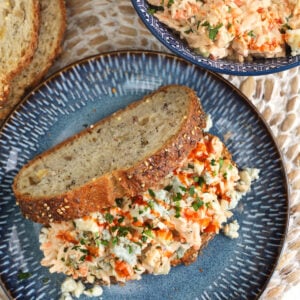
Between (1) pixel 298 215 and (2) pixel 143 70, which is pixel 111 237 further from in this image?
(1) pixel 298 215

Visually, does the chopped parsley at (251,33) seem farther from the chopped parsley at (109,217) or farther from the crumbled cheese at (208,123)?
the chopped parsley at (109,217)

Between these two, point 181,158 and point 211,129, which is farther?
point 211,129

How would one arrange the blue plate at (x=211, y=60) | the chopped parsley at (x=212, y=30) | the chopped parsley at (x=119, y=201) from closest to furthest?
the chopped parsley at (x=212, y=30) < the blue plate at (x=211, y=60) < the chopped parsley at (x=119, y=201)

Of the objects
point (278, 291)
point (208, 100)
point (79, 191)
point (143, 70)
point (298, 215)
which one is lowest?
point (278, 291)

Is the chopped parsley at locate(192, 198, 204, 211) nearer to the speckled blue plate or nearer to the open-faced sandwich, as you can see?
the open-faced sandwich

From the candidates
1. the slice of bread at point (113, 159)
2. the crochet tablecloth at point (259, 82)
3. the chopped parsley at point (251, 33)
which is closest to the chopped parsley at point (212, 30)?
the chopped parsley at point (251, 33)

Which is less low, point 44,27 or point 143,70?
point 44,27

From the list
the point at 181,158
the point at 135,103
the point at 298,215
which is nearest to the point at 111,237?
the point at 181,158
